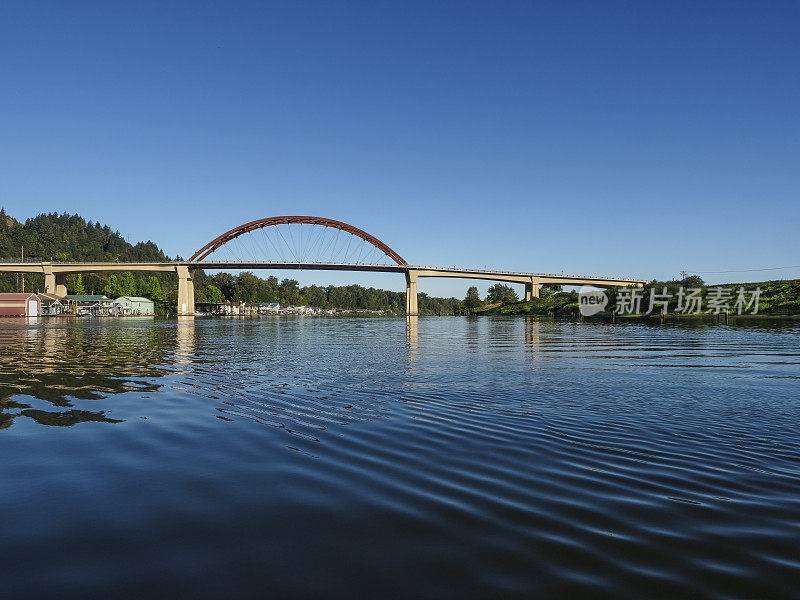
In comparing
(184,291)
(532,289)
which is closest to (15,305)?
(184,291)

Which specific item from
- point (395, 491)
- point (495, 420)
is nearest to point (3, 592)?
point (395, 491)

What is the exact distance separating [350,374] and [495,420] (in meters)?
8.46

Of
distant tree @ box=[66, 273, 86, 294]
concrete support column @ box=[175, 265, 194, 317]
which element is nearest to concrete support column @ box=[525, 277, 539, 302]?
concrete support column @ box=[175, 265, 194, 317]

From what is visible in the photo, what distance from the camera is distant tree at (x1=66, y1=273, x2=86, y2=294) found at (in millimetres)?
175500

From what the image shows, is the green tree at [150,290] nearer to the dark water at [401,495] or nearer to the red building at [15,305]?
the red building at [15,305]

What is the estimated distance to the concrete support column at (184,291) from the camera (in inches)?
5635

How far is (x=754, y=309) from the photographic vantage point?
291 ft

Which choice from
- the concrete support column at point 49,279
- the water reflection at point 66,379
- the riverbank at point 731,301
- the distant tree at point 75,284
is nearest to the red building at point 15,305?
the concrete support column at point 49,279

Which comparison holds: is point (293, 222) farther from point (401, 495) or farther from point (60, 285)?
point (401, 495)

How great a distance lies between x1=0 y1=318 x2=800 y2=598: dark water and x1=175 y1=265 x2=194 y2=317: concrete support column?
461ft

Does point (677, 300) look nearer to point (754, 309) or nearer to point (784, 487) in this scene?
point (754, 309)

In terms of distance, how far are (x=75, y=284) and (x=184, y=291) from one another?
6153cm

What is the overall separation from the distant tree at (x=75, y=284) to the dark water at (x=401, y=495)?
630 ft

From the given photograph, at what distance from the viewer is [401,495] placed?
573 cm
